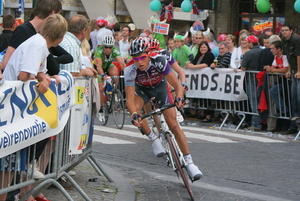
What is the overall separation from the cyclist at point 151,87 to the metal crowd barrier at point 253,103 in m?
4.38

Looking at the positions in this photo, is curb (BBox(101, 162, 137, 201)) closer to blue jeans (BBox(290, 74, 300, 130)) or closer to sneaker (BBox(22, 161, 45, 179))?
sneaker (BBox(22, 161, 45, 179))

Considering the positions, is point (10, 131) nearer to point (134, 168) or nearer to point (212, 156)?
point (134, 168)

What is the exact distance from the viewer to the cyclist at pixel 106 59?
43.6ft

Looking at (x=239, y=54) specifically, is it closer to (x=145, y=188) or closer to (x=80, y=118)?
(x=145, y=188)

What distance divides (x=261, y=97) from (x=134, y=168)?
16.4 ft

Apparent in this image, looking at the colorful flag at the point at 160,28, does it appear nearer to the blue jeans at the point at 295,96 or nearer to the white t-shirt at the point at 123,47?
the white t-shirt at the point at 123,47

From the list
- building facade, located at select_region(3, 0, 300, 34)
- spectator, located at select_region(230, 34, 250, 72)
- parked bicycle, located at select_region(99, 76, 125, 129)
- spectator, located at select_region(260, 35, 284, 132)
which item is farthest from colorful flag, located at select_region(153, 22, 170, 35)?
building facade, located at select_region(3, 0, 300, 34)

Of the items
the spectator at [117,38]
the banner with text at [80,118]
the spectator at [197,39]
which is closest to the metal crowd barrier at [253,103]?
the spectator at [197,39]

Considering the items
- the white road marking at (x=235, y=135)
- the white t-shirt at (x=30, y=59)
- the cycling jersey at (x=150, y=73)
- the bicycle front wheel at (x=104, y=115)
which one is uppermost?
the white t-shirt at (x=30, y=59)

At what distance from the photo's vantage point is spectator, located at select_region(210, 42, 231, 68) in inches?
550

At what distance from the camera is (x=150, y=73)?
311 inches

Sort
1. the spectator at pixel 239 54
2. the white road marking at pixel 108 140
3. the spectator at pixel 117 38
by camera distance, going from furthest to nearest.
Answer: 1. the spectator at pixel 117 38
2. the spectator at pixel 239 54
3. the white road marking at pixel 108 140

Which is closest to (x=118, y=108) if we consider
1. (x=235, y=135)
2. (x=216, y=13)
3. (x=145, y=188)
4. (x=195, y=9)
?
(x=235, y=135)

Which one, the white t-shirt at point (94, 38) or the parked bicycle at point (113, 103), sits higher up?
the white t-shirt at point (94, 38)
